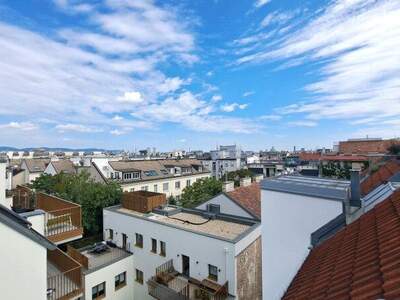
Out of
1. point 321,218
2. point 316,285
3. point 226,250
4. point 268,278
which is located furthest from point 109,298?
point 316,285

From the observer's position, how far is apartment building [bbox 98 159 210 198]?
3416 cm

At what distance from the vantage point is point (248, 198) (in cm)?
1803

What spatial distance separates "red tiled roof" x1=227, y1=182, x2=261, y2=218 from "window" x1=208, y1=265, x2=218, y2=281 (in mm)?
4541

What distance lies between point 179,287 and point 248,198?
25.3ft

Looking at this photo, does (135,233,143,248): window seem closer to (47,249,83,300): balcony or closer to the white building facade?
the white building facade

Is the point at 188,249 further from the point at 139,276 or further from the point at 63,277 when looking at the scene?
the point at 63,277

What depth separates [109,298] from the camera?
1487cm

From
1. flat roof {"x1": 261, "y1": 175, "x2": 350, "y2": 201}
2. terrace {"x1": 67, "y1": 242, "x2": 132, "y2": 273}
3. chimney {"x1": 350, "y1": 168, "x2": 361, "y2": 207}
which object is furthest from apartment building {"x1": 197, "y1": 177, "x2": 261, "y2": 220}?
chimney {"x1": 350, "y1": 168, "x2": 361, "y2": 207}

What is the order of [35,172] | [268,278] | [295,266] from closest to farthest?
1. [295,266]
2. [268,278]
3. [35,172]

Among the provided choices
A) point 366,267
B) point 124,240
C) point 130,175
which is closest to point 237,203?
point 124,240

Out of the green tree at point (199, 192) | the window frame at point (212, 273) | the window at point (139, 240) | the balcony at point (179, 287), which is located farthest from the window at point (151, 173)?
the window frame at point (212, 273)

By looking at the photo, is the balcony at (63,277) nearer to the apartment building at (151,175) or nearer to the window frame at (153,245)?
the window frame at (153,245)

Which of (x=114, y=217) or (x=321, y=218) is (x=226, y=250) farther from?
(x=114, y=217)

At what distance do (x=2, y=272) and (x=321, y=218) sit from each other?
6845 mm
